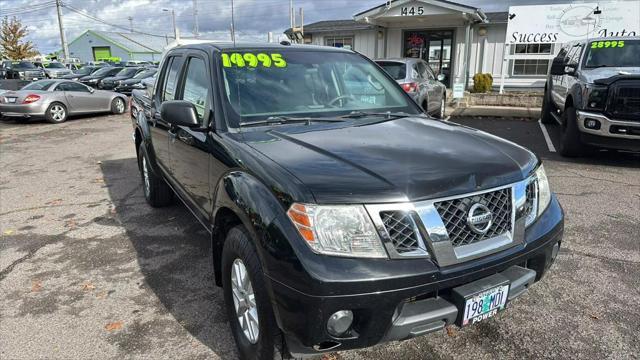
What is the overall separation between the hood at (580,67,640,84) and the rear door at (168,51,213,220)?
6156 millimetres

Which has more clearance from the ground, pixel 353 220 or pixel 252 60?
pixel 252 60

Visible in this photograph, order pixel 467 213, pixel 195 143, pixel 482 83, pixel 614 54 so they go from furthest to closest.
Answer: pixel 482 83
pixel 614 54
pixel 195 143
pixel 467 213

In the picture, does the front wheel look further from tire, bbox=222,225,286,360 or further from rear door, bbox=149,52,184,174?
tire, bbox=222,225,286,360

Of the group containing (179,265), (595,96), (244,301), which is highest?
(595,96)

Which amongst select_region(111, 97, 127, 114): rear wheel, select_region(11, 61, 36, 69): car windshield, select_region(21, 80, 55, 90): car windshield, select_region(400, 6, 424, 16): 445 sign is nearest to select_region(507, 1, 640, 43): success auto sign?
select_region(400, 6, 424, 16): 445 sign

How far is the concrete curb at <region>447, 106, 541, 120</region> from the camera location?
12.8 metres

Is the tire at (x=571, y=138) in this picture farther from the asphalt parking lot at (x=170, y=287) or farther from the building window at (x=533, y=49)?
the building window at (x=533, y=49)

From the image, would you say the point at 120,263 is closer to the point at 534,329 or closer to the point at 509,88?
the point at 534,329

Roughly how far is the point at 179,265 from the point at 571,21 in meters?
14.8

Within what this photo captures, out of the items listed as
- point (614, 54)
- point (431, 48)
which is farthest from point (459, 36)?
point (614, 54)

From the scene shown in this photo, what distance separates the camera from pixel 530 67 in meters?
17.2

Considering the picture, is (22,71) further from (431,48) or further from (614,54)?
(614,54)

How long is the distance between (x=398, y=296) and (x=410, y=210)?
1.22 feet

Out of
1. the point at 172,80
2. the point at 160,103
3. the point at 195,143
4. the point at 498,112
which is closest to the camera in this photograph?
the point at 195,143
